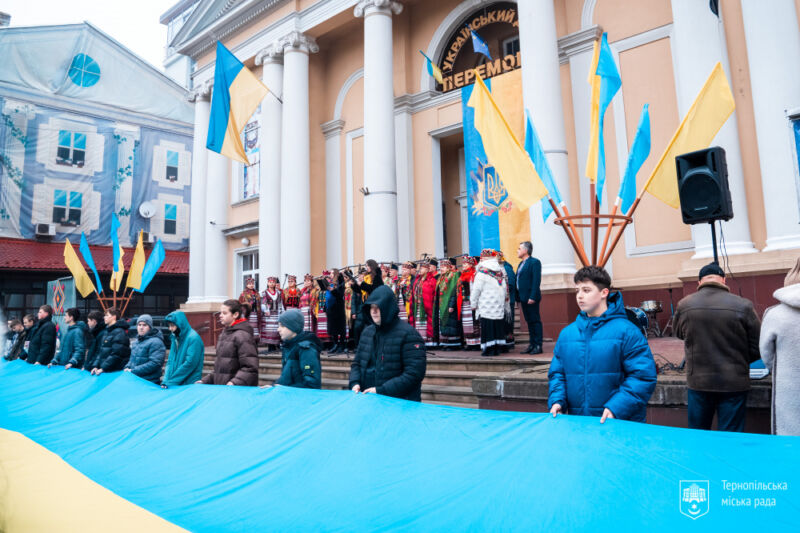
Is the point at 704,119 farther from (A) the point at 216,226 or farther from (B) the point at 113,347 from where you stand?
(A) the point at 216,226

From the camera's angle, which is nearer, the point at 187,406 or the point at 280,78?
the point at 187,406

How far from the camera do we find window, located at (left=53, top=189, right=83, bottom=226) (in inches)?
1018

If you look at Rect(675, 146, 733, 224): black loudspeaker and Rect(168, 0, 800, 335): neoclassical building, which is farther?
Rect(168, 0, 800, 335): neoclassical building

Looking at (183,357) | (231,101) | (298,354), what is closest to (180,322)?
(183,357)

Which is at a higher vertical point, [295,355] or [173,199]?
[173,199]

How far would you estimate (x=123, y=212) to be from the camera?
2805 centimetres

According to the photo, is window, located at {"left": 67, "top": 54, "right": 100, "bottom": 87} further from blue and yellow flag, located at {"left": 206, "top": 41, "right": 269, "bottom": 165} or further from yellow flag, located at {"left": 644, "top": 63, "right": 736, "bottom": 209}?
yellow flag, located at {"left": 644, "top": 63, "right": 736, "bottom": 209}

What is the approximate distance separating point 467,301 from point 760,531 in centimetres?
784

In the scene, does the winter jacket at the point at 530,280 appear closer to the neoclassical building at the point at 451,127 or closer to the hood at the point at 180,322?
the neoclassical building at the point at 451,127

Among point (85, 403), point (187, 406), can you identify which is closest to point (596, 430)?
point (187, 406)

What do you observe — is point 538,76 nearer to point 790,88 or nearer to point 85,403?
point 790,88

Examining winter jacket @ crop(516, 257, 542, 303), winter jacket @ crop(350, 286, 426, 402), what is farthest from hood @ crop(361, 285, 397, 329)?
winter jacket @ crop(516, 257, 542, 303)

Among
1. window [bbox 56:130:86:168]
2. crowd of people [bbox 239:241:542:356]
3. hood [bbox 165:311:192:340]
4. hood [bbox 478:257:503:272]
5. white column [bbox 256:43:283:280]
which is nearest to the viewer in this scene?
hood [bbox 165:311:192:340]

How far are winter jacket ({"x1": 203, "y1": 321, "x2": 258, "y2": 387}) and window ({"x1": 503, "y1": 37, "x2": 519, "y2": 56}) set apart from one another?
39.9 feet
